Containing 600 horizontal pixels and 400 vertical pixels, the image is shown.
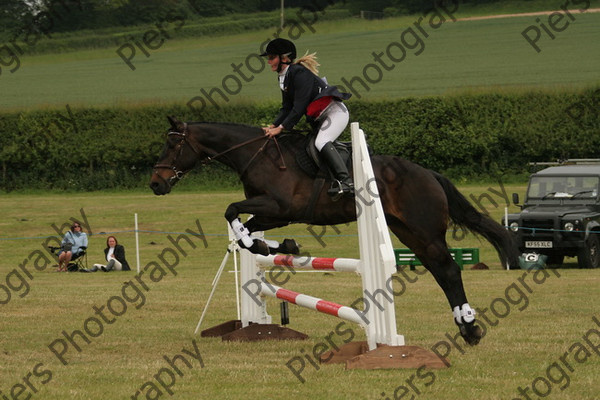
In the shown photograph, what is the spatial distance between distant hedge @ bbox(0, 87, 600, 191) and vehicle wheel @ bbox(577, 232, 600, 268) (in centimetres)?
1543

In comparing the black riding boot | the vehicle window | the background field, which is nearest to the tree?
the background field

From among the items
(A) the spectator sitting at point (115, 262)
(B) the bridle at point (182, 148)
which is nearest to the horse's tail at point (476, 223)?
(B) the bridle at point (182, 148)

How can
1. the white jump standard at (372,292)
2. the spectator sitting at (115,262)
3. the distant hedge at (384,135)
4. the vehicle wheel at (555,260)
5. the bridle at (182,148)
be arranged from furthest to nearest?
the distant hedge at (384,135), the vehicle wheel at (555,260), the spectator sitting at (115,262), the bridle at (182,148), the white jump standard at (372,292)

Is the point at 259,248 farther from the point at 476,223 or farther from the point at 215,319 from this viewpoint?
the point at 215,319

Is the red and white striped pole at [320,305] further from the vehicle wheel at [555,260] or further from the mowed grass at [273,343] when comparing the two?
the vehicle wheel at [555,260]

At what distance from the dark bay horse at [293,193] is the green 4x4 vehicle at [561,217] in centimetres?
Answer: 1016

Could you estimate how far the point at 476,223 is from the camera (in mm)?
8625

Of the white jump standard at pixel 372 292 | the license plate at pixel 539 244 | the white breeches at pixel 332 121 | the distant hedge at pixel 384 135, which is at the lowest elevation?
the white jump standard at pixel 372 292

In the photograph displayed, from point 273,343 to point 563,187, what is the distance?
12.6m

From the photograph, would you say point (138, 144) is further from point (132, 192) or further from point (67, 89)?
point (67, 89)

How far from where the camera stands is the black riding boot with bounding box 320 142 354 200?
774 centimetres

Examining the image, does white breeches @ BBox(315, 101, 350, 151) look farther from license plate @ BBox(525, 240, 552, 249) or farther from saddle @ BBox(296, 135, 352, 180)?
license plate @ BBox(525, 240, 552, 249)

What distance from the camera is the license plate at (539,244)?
60.4ft

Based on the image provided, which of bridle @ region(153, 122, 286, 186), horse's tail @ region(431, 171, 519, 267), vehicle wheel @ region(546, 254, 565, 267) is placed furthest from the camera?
vehicle wheel @ region(546, 254, 565, 267)
